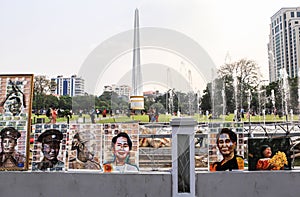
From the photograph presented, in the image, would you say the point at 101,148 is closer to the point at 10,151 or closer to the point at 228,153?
the point at 10,151

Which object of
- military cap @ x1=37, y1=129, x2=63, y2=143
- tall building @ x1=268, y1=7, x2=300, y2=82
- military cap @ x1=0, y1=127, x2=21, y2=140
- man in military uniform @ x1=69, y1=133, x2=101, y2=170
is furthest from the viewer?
tall building @ x1=268, y1=7, x2=300, y2=82

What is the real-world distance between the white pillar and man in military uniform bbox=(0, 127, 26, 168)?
6.88 feet

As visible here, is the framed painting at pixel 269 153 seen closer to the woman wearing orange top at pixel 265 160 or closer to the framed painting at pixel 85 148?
the woman wearing orange top at pixel 265 160

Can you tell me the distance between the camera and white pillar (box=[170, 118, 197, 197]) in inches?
127

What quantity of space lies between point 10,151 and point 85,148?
1.07 meters

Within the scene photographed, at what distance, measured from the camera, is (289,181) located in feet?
10.7

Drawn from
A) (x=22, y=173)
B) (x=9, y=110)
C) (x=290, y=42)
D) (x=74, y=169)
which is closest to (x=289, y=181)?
(x=74, y=169)

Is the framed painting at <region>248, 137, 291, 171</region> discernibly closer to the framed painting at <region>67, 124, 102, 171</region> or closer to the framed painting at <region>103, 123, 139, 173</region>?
the framed painting at <region>103, 123, 139, 173</region>

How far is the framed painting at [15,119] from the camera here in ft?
12.3

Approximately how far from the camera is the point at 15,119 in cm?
391

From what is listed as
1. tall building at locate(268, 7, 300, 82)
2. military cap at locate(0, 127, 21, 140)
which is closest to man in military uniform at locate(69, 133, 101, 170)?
military cap at locate(0, 127, 21, 140)

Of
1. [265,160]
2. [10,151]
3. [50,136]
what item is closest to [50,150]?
[50,136]

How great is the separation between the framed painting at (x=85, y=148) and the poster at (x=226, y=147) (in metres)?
1.48

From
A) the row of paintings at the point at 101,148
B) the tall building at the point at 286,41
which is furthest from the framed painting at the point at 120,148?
the tall building at the point at 286,41
